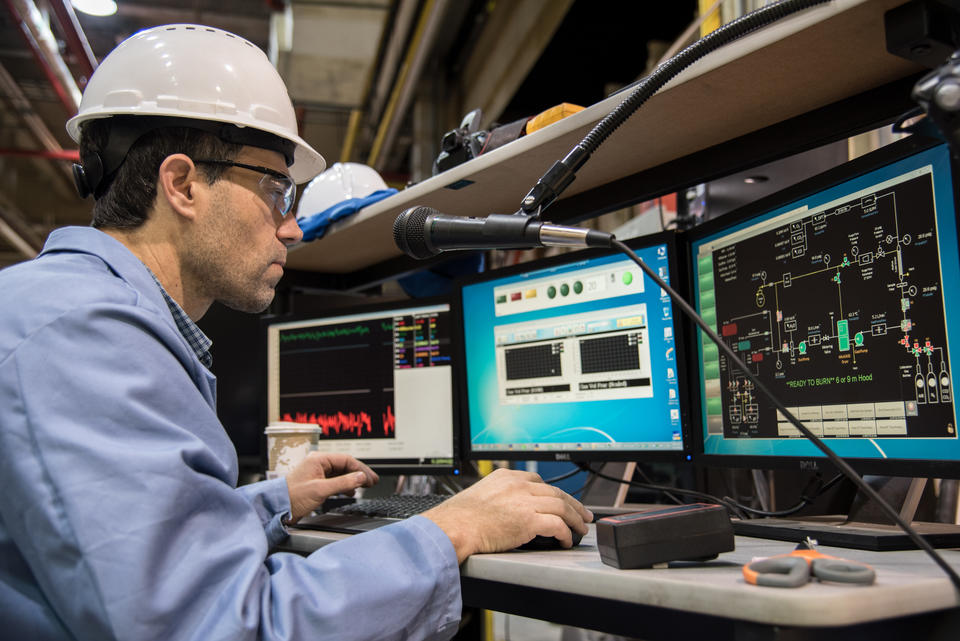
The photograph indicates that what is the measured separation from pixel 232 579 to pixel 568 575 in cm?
31

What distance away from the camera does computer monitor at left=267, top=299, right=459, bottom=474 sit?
63.9 inches

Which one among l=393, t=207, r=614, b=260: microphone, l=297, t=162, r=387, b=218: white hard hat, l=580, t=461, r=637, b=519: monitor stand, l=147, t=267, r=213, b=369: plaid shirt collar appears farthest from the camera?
l=297, t=162, r=387, b=218: white hard hat

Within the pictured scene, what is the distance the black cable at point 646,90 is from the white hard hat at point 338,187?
4.37 feet

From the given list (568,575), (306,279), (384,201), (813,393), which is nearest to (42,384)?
(568,575)

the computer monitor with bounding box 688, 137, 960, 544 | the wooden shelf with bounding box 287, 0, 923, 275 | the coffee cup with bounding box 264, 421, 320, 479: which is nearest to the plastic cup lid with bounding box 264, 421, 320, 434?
the coffee cup with bounding box 264, 421, 320, 479

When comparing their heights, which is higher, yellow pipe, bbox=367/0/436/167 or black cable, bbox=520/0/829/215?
yellow pipe, bbox=367/0/436/167

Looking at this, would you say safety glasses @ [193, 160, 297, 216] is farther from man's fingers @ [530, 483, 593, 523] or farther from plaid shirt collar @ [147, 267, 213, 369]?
man's fingers @ [530, 483, 593, 523]

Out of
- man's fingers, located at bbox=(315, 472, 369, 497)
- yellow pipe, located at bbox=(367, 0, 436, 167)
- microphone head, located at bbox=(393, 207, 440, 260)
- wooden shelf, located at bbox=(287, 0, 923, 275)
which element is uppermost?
yellow pipe, located at bbox=(367, 0, 436, 167)

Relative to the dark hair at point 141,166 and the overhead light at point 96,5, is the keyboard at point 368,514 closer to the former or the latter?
the dark hair at point 141,166

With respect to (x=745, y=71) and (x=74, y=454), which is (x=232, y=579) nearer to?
(x=74, y=454)

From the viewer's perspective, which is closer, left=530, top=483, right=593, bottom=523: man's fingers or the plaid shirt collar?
left=530, top=483, right=593, bottom=523: man's fingers

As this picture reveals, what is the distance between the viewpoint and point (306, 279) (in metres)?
2.19

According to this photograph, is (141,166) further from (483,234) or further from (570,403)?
(570,403)

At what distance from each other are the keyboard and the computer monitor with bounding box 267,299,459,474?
25 cm
